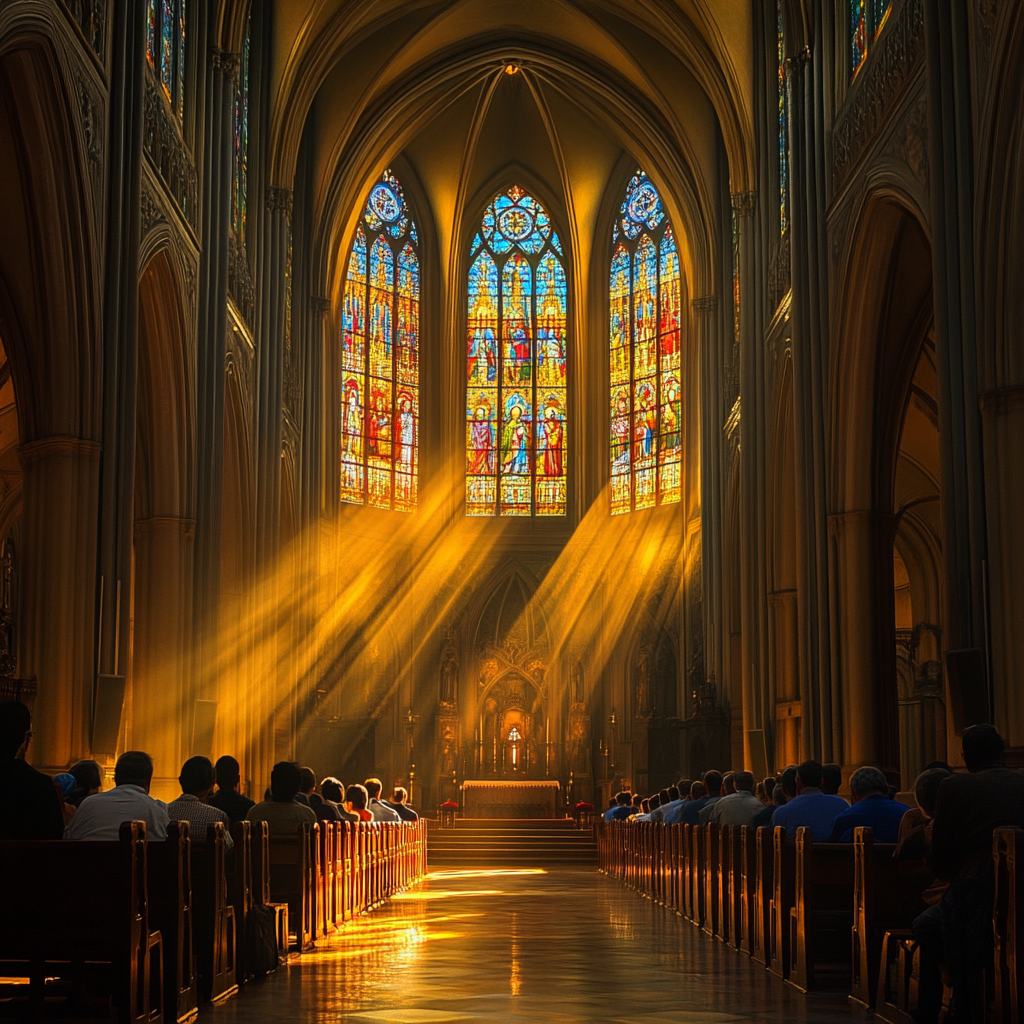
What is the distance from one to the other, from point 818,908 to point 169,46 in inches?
525

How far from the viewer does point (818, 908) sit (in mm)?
7230

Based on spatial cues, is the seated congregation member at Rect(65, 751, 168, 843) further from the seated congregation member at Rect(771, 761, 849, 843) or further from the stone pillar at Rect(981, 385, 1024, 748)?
the stone pillar at Rect(981, 385, 1024, 748)

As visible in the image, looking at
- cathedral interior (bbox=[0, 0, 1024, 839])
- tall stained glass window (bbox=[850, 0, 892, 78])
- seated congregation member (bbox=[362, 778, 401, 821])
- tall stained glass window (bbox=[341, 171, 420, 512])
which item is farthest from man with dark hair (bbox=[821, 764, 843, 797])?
tall stained glass window (bbox=[341, 171, 420, 512])

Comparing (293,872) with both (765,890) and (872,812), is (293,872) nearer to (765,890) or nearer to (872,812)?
(765,890)

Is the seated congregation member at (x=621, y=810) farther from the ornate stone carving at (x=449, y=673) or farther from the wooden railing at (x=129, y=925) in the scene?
the wooden railing at (x=129, y=925)

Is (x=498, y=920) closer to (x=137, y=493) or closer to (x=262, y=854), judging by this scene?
(x=262, y=854)

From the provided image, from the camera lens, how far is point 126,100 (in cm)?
1368

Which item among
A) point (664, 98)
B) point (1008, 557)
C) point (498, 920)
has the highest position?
point (664, 98)

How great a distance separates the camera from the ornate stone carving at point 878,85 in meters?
13.1

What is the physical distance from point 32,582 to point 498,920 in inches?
194

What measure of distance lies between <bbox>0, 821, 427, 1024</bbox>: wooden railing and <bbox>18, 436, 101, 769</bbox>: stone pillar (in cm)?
495

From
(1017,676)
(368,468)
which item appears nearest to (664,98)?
(368,468)

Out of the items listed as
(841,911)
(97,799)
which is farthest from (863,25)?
(97,799)

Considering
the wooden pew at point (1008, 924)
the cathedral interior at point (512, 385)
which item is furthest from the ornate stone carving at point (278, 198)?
the wooden pew at point (1008, 924)
